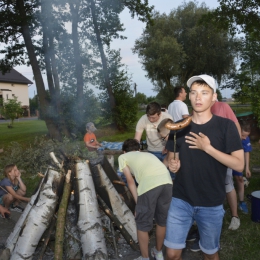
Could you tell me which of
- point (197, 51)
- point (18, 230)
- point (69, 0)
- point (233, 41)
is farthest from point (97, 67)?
point (233, 41)

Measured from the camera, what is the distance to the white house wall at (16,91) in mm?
45109

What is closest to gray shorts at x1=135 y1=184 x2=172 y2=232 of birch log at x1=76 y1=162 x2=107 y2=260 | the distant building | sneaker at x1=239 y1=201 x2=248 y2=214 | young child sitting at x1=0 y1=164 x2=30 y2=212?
birch log at x1=76 y1=162 x2=107 y2=260

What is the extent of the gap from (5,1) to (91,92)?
469 centimetres

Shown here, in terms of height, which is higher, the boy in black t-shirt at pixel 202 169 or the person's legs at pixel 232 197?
the boy in black t-shirt at pixel 202 169

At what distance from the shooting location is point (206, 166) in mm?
2311

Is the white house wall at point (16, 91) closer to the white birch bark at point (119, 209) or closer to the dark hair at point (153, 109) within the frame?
the dark hair at point (153, 109)

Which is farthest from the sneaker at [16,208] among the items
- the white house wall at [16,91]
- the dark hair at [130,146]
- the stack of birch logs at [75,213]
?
the white house wall at [16,91]

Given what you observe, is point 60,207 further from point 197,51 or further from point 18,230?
point 197,51

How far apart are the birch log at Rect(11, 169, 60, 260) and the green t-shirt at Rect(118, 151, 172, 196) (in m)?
1.01

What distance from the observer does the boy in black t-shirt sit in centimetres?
223

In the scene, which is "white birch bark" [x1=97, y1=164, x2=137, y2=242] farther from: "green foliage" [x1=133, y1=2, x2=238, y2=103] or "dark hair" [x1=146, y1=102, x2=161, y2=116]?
"green foliage" [x1=133, y1=2, x2=238, y2=103]

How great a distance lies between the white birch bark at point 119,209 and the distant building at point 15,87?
43721 millimetres

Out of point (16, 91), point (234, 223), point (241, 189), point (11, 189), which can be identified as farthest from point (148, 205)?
point (16, 91)

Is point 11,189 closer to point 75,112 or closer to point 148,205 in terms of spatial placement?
point 148,205
